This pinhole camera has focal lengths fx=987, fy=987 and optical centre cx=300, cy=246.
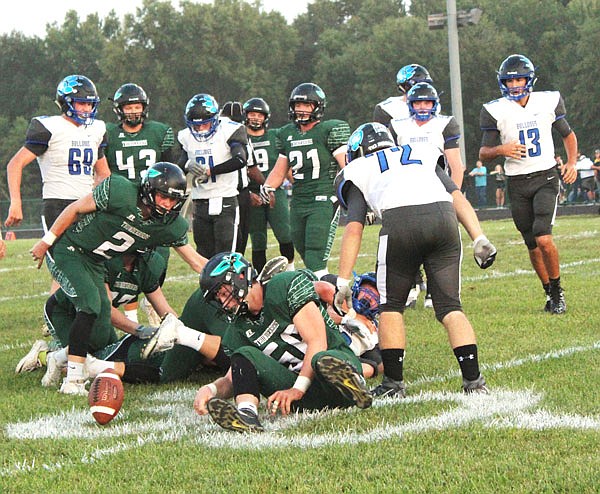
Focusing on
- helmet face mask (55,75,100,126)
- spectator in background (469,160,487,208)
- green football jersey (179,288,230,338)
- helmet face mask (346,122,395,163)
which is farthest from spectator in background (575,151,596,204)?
helmet face mask (346,122,395,163)

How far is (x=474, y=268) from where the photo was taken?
11375mm

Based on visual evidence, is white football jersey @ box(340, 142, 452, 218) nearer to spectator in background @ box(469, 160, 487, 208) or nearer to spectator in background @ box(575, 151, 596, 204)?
spectator in background @ box(575, 151, 596, 204)

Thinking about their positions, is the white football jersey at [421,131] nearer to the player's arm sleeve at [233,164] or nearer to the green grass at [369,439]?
the player's arm sleeve at [233,164]

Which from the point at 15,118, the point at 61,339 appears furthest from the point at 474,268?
the point at 15,118

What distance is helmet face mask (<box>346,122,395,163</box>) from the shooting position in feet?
16.7

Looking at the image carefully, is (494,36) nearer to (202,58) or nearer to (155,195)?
(202,58)

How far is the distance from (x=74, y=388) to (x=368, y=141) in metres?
2.13

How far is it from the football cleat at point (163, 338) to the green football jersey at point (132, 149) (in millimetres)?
2888

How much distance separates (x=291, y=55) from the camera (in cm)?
5922

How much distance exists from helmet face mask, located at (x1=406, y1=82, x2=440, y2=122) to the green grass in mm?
2130

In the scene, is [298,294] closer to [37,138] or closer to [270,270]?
[270,270]

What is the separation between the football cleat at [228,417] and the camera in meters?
4.21

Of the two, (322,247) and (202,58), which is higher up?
(202,58)

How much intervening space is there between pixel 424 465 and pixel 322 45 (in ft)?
186
